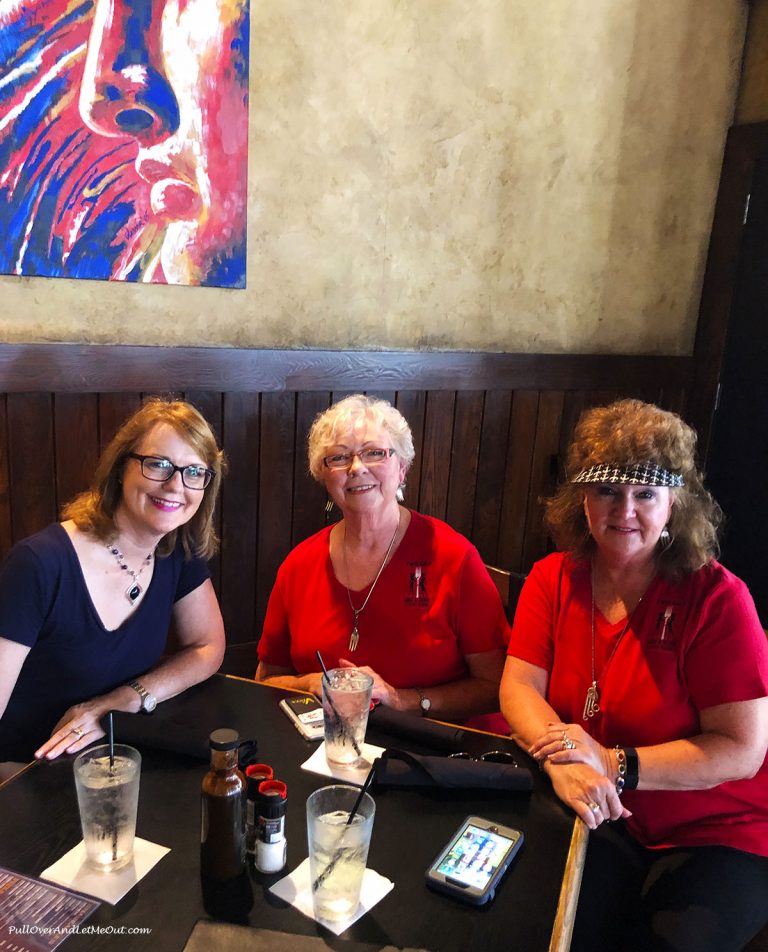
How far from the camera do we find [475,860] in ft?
3.50

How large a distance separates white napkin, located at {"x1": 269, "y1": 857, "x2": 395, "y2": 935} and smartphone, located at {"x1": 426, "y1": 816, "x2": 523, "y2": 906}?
2.7 inches

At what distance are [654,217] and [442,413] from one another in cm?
141

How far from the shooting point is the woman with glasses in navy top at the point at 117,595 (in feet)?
4.74

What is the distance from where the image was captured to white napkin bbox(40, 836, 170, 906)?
0.99 m

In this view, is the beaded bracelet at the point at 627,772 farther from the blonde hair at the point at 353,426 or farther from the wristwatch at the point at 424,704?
the blonde hair at the point at 353,426

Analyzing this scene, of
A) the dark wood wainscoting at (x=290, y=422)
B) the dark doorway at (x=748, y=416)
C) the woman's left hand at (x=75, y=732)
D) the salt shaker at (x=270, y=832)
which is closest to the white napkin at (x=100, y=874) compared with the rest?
the salt shaker at (x=270, y=832)

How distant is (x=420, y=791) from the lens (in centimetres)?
123

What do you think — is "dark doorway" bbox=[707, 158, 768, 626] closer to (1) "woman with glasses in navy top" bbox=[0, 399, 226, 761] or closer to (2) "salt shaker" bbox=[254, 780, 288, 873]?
(1) "woman with glasses in navy top" bbox=[0, 399, 226, 761]

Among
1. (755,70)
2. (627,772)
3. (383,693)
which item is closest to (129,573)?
(383,693)

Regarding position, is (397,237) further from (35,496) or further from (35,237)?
(35,496)

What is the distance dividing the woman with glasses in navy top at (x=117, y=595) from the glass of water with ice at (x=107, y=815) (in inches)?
12.1

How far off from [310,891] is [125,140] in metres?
2.03

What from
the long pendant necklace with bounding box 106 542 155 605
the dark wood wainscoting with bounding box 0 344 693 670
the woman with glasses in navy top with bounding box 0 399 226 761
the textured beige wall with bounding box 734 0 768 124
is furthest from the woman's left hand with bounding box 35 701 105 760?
the textured beige wall with bounding box 734 0 768 124

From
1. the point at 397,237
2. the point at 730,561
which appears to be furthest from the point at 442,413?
the point at 730,561
